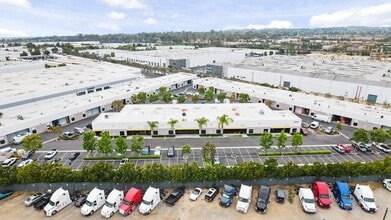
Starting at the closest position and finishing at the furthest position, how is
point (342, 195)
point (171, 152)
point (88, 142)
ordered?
point (342, 195)
point (88, 142)
point (171, 152)

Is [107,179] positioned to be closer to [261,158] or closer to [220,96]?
[261,158]

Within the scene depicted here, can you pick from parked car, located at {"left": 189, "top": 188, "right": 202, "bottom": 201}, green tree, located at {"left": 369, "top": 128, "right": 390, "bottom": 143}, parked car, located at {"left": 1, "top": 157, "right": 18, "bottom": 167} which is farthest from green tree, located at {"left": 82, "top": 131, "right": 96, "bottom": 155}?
green tree, located at {"left": 369, "top": 128, "right": 390, "bottom": 143}

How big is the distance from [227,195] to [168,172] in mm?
7108

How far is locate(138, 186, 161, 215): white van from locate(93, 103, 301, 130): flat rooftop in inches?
719

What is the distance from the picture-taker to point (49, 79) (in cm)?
6850

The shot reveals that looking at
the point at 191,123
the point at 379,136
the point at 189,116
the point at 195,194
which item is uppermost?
the point at 189,116

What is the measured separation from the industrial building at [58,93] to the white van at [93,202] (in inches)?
988

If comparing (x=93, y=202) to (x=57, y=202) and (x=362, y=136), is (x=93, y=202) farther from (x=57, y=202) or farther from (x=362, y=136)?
(x=362, y=136)

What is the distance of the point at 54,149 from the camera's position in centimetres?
3859

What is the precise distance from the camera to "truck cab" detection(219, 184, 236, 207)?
26016mm

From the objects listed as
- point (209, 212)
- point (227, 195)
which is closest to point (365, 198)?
point (227, 195)

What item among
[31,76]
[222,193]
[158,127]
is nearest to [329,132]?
[222,193]

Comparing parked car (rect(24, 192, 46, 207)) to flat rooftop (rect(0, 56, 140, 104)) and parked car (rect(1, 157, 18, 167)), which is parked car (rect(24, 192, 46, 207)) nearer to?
parked car (rect(1, 157, 18, 167))

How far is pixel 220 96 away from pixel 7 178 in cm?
4362
